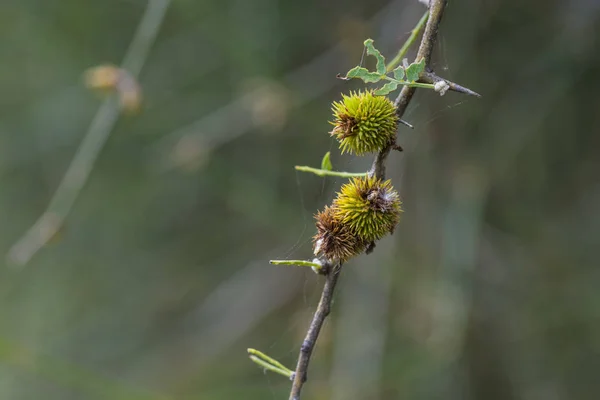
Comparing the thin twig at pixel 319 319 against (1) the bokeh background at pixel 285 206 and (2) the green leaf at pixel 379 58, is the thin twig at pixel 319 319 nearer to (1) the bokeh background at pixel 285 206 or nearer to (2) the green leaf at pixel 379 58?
(2) the green leaf at pixel 379 58

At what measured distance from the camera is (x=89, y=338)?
330cm

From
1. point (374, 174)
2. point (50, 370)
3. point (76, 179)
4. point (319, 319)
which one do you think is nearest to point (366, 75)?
point (374, 174)

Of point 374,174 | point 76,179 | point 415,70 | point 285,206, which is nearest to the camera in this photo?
point 415,70

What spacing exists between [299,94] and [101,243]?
1668 mm

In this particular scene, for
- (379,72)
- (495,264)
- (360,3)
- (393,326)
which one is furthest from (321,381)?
(379,72)

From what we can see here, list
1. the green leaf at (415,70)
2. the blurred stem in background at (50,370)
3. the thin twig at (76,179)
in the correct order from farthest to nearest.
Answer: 1. the blurred stem in background at (50,370)
2. the thin twig at (76,179)
3. the green leaf at (415,70)

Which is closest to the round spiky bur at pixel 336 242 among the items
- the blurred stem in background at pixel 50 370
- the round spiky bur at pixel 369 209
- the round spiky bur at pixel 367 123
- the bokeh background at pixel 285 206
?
the round spiky bur at pixel 369 209

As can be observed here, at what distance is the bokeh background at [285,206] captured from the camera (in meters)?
2.10

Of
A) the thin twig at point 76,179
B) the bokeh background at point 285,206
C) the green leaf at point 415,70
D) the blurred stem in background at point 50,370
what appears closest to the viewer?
the green leaf at point 415,70

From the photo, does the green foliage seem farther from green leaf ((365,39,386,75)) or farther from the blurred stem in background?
the blurred stem in background

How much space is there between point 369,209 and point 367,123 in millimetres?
127

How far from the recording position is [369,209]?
83cm

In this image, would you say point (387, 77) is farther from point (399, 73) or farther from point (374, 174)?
point (374, 174)

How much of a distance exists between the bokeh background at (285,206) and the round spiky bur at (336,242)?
37.7 inches
